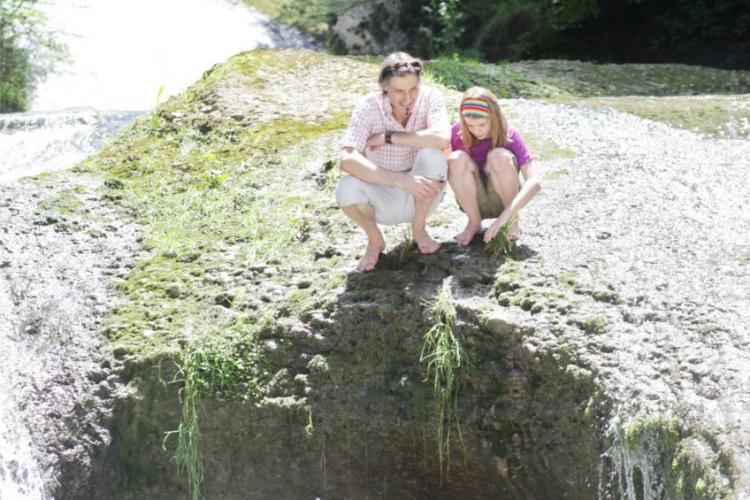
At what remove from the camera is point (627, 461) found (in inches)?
152

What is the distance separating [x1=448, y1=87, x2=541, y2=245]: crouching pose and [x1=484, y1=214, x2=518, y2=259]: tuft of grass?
1.3 inches

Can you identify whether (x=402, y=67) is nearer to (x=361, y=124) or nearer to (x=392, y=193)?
(x=361, y=124)

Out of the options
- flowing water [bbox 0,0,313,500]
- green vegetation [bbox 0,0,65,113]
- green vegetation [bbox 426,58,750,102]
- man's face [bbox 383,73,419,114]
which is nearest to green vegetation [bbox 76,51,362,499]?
man's face [bbox 383,73,419,114]

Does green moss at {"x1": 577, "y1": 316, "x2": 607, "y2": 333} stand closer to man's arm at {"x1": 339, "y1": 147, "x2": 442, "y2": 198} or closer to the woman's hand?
the woman's hand

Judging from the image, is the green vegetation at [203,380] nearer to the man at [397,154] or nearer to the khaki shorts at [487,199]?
the man at [397,154]

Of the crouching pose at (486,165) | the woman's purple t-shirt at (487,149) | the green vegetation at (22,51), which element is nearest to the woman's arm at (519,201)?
the crouching pose at (486,165)

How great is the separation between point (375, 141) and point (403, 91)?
288 millimetres

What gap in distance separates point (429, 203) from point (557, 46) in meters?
10.6

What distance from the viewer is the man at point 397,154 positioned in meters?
4.64

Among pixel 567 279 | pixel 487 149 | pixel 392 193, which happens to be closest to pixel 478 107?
pixel 487 149

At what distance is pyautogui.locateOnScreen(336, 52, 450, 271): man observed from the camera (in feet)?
15.2

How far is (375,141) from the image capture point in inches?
187

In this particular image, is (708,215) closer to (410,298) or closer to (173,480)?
(410,298)

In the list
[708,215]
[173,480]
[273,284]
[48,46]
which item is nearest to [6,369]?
[173,480]
